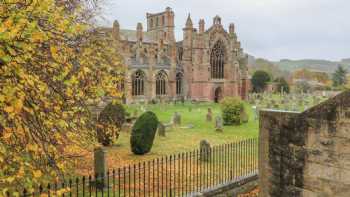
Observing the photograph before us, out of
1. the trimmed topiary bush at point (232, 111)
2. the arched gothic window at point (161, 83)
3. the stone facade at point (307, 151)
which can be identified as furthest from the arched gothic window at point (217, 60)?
the stone facade at point (307, 151)

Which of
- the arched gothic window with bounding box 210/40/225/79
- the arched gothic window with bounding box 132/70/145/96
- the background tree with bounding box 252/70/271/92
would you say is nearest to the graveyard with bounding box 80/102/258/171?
the arched gothic window with bounding box 132/70/145/96

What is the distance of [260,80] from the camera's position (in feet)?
245

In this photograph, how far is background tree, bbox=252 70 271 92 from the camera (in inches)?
2936

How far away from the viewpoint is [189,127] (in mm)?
24219

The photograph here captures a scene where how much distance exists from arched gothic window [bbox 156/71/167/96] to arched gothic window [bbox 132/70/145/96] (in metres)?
2.71

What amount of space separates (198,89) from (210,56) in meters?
6.38

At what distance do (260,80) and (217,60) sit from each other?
22516 millimetres

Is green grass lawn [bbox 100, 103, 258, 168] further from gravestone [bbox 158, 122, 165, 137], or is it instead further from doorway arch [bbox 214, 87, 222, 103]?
doorway arch [bbox 214, 87, 222, 103]

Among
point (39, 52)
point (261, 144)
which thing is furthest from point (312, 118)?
point (39, 52)

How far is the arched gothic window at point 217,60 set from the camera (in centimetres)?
5548

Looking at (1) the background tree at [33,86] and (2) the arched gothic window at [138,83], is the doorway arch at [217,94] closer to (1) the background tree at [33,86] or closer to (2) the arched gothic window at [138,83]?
(2) the arched gothic window at [138,83]

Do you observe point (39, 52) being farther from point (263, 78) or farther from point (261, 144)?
point (263, 78)

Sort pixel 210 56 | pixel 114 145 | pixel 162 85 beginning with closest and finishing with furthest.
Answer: pixel 114 145, pixel 162 85, pixel 210 56

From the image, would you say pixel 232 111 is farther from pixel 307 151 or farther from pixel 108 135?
pixel 307 151
